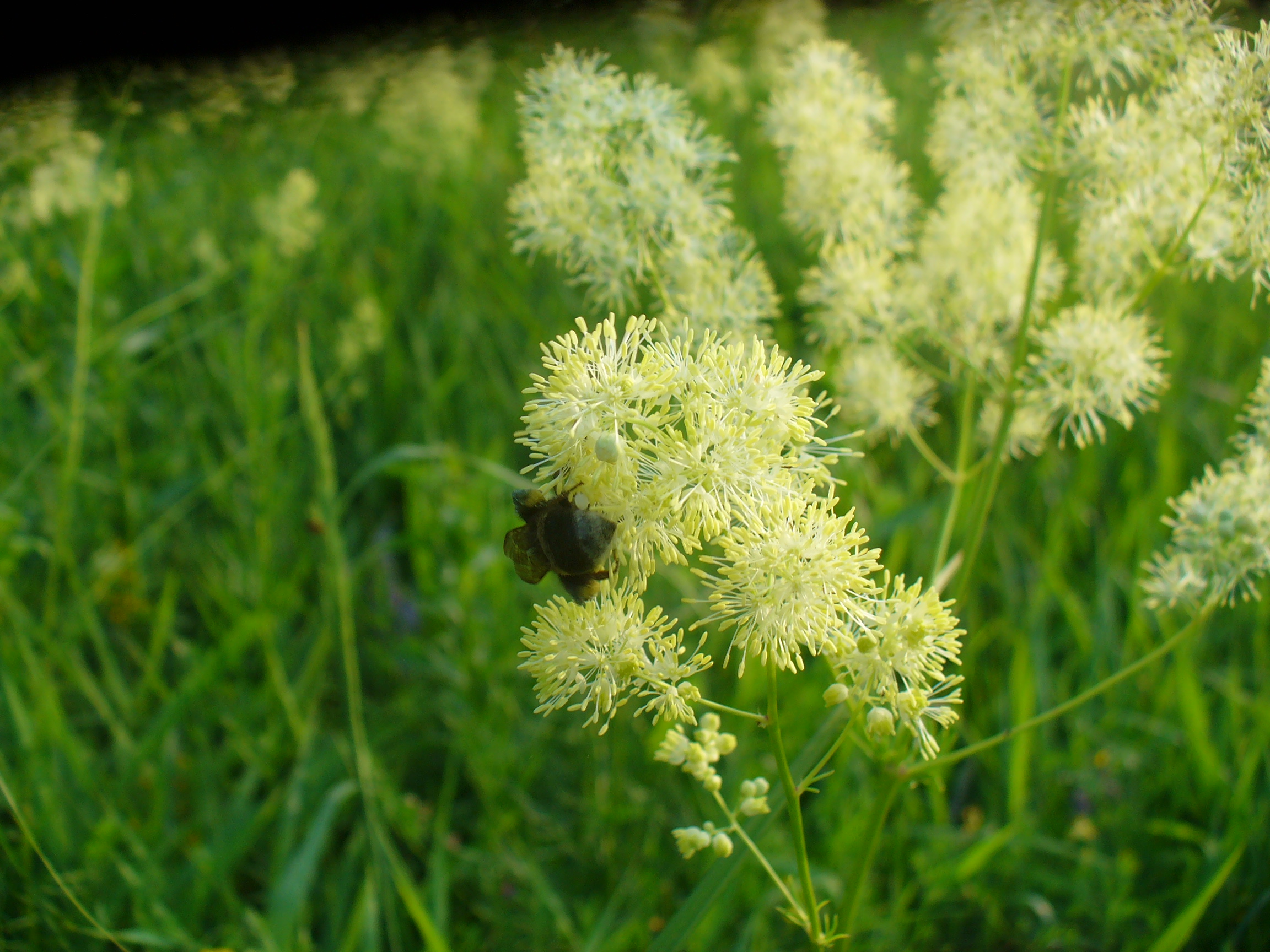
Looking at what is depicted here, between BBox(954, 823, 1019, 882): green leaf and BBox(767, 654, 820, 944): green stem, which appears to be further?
BBox(954, 823, 1019, 882): green leaf

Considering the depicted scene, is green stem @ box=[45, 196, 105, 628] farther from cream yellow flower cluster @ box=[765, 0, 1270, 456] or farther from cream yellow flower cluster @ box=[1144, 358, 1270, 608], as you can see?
cream yellow flower cluster @ box=[1144, 358, 1270, 608]

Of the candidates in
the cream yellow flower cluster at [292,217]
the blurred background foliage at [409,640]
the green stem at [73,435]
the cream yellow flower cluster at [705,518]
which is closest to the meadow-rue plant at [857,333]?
the cream yellow flower cluster at [705,518]

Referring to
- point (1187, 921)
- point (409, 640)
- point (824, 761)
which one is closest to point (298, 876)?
point (409, 640)

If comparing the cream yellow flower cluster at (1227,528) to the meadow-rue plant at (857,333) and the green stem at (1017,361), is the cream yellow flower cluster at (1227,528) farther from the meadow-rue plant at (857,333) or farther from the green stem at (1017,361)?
the green stem at (1017,361)

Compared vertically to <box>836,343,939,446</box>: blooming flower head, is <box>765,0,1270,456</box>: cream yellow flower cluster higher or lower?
higher

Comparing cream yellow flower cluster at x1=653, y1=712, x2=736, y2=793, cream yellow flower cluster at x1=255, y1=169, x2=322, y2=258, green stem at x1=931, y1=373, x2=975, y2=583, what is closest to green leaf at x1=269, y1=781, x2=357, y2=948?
cream yellow flower cluster at x1=653, y1=712, x2=736, y2=793

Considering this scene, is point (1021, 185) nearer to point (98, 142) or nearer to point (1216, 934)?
Answer: point (1216, 934)
